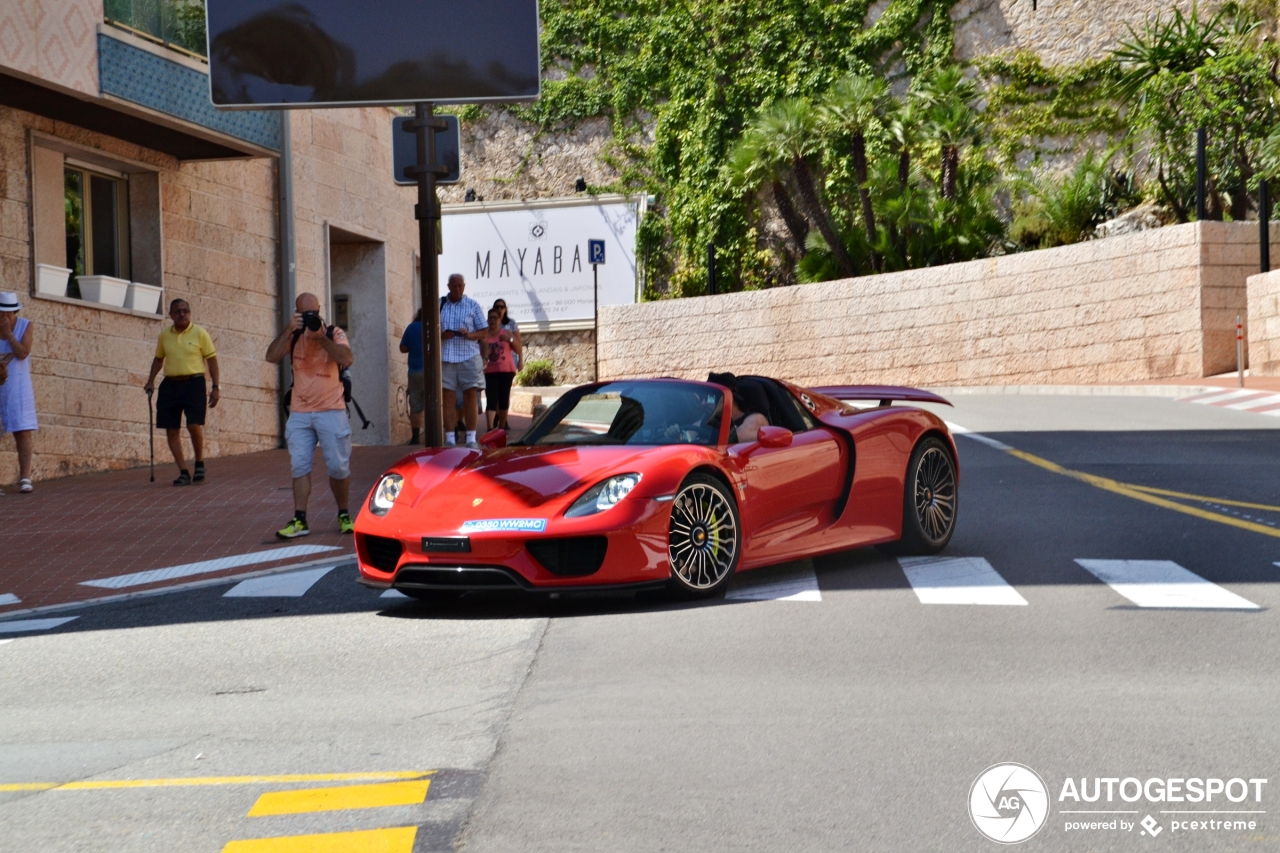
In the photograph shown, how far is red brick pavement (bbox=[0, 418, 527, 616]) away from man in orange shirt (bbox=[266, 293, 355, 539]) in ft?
1.91

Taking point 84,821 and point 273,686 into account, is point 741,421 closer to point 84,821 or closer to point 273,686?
point 273,686

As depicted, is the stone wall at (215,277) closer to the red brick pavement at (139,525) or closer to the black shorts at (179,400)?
the red brick pavement at (139,525)

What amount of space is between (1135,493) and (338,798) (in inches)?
349

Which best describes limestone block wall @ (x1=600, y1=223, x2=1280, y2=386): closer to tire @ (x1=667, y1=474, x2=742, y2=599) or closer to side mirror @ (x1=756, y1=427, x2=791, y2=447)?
side mirror @ (x1=756, y1=427, x2=791, y2=447)

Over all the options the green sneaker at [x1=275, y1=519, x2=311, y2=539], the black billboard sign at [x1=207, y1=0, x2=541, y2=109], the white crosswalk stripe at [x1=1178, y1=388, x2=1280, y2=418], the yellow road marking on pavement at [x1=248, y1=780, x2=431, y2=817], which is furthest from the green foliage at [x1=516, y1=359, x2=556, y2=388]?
the yellow road marking on pavement at [x1=248, y1=780, x2=431, y2=817]

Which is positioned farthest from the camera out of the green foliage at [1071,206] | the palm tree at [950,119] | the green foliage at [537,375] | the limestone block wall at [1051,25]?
the green foliage at [537,375]

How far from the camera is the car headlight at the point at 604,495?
25.3 feet

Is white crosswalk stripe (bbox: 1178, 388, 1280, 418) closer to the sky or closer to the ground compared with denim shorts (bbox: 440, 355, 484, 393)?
closer to the ground

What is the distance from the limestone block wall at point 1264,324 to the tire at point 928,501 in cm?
1868

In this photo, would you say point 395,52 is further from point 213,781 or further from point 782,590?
point 213,781

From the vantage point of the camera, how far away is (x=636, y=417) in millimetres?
8695

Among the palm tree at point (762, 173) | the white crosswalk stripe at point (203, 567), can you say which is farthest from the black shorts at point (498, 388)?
the palm tree at point (762, 173)

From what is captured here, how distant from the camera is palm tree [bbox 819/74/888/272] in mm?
34094

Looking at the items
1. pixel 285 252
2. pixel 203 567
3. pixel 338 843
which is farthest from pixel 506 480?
pixel 285 252
